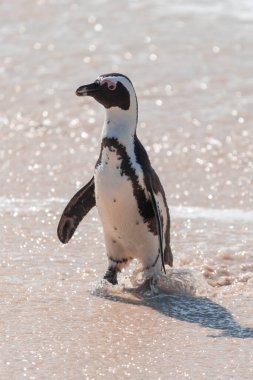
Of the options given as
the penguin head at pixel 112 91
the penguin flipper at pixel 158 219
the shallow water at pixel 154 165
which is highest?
the penguin head at pixel 112 91

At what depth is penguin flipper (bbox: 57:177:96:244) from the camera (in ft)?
19.3

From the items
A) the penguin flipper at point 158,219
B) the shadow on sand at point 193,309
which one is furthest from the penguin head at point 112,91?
the shadow on sand at point 193,309

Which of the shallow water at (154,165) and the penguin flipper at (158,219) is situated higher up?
the penguin flipper at (158,219)

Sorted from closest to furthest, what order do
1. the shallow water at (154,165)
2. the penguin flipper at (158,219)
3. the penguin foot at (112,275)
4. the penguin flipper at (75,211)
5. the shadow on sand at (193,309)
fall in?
1. the shallow water at (154,165)
2. the shadow on sand at (193,309)
3. the penguin flipper at (158,219)
4. the penguin foot at (112,275)
5. the penguin flipper at (75,211)

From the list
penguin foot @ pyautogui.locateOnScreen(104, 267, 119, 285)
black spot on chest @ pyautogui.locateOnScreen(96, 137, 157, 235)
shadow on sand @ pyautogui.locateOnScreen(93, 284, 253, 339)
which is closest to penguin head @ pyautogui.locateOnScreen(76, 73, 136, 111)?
black spot on chest @ pyautogui.locateOnScreen(96, 137, 157, 235)

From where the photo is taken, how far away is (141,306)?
5434mm

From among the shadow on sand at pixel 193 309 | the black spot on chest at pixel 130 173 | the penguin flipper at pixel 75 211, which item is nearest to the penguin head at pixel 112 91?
the black spot on chest at pixel 130 173

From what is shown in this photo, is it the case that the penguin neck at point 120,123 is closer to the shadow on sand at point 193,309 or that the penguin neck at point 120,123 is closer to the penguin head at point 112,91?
the penguin head at point 112,91

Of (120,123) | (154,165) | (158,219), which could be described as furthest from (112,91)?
(154,165)

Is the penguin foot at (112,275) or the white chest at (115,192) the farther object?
the penguin foot at (112,275)

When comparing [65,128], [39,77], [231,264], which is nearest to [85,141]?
[65,128]

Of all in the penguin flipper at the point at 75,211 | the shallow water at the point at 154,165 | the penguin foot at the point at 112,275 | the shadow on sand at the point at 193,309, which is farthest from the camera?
the penguin flipper at the point at 75,211

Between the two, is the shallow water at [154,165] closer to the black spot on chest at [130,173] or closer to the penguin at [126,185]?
the penguin at [126,185]

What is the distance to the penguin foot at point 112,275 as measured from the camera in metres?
5.68
